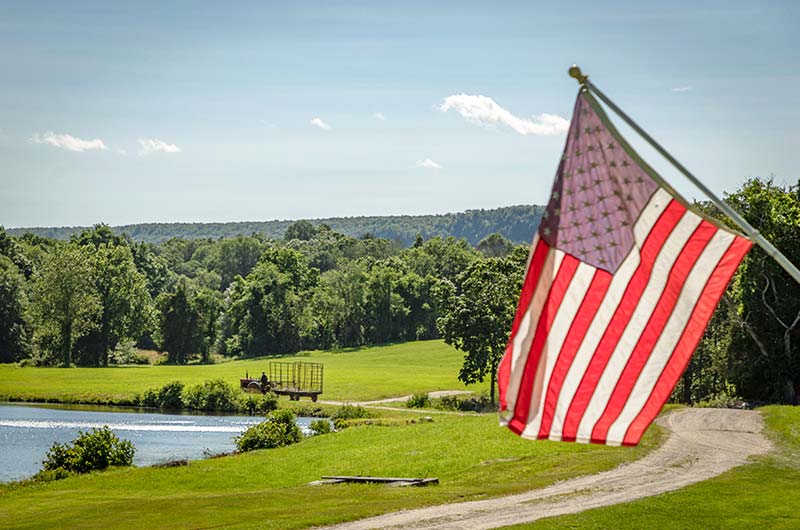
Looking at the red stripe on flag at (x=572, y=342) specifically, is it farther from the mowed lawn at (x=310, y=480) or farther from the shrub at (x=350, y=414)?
the shrub at (x=350, y=414)

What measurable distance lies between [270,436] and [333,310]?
369 feet

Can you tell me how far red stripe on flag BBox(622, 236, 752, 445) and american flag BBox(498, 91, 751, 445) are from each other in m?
0.01

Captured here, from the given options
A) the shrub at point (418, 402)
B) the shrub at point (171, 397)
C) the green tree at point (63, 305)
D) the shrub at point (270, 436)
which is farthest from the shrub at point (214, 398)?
the green tree at point (63, 305)

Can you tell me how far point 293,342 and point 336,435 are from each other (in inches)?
4289

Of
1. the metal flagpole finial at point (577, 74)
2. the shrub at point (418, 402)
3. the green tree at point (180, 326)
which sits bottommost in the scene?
the shrub at point (418, 402)

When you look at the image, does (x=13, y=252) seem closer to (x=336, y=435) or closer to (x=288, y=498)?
(x=336, y=435)

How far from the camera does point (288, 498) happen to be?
31.4 metres

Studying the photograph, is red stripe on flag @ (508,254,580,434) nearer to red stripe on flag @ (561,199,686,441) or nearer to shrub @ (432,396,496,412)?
red stripe on flag @ (561,199,686,441)

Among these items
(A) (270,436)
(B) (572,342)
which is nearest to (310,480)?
(A) (270,436)

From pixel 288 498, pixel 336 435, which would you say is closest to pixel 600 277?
pixel 288 498

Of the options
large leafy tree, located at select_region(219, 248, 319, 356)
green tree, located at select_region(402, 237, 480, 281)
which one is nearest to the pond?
large leafy tree, located at select_region(219, 248, 319, 356)

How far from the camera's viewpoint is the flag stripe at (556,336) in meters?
11.6

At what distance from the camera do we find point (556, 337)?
11.7 metres

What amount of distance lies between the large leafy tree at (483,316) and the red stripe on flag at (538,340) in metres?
65.8
